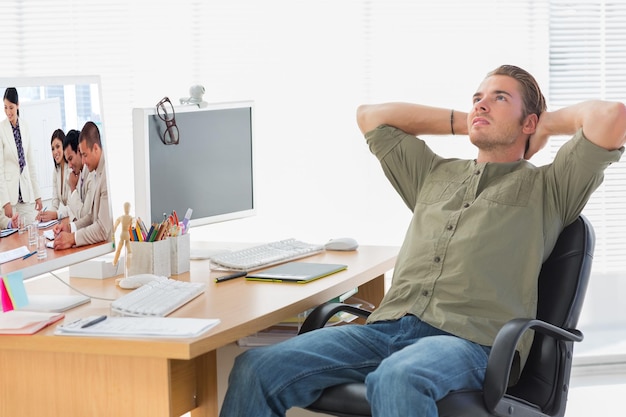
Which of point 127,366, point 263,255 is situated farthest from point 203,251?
point 127,366

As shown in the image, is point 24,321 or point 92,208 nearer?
point 24,321

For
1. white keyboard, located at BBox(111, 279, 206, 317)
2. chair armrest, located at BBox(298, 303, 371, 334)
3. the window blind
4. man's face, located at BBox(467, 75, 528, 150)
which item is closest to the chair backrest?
man's face, located at BBox(467, 75, 528, 150)

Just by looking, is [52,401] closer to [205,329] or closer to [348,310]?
[205,329]

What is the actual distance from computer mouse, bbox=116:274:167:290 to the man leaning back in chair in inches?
15.3

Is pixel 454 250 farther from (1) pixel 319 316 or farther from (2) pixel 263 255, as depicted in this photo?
(2) pixel 263 255

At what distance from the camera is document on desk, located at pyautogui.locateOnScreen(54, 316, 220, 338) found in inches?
76.2

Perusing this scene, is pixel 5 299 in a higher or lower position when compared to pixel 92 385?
higher

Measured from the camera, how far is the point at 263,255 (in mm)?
2832

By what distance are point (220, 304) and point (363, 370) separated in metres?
0.39

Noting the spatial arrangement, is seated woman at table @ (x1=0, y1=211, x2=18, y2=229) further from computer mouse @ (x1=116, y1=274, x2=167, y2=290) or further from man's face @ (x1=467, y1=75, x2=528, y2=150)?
man's face @ (x1=467, y1=75, x2=528, y2=150)

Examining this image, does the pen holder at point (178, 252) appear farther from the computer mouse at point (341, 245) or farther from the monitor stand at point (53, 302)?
the computer mouse at point (341, 245)

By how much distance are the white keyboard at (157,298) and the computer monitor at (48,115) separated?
197 mm

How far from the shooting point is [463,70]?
402cm

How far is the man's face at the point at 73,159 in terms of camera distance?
90.4 inches
